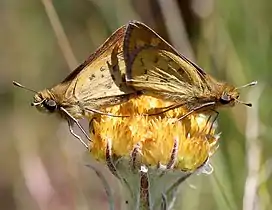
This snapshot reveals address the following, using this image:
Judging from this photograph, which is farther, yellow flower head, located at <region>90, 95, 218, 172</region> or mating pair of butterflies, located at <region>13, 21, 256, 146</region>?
mating pair of butterflies, located at <region>13, 21, 256, 146</region>

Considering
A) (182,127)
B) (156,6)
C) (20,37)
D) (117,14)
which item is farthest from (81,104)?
(20,37)

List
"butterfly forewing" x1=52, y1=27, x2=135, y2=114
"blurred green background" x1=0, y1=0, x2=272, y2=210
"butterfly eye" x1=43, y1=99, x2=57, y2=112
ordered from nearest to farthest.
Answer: "butterfly forewing" x1=52, y1=27, x2=135, y2=114
"butterfly eye" x1=43, y1=99, x2=57, y2=112
"blurred green background" x1=0, y1=0, x2=272, y2=210

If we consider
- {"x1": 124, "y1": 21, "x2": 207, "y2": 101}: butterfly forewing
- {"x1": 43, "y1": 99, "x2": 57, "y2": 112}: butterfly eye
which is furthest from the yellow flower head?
{"x1": 43, "y1": 99, "x2": 57, "y2": 112}: butterfly eye

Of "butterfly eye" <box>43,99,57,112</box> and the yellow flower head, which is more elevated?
"butterfly eye" <box>43,99,57,112</box>

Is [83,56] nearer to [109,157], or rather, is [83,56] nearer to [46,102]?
[46,102]

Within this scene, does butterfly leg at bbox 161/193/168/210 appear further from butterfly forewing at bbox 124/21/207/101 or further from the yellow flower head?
butterfly forewing at bbox 124/21/207/101

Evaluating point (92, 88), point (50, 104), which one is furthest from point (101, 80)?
point (50, 104)

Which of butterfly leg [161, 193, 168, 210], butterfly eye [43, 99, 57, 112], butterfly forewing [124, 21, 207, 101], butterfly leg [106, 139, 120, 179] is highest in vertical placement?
butterfly forewing [124, 21, 207, 101]

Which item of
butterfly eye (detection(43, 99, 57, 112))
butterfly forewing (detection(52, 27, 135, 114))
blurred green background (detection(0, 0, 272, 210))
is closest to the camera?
butterfly forewing (detection(52, 27, 135, 114))
